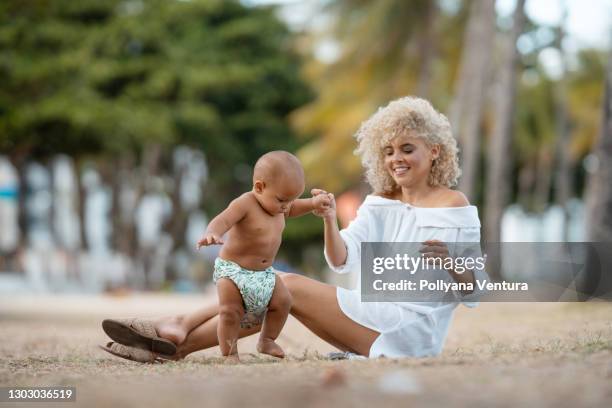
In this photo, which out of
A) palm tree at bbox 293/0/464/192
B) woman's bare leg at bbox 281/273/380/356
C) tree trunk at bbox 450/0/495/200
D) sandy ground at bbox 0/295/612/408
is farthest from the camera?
palm tree at bbox 293/0/464/192

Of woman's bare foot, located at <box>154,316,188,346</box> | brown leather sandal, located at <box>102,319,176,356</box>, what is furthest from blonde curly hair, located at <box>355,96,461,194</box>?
brown leather sandal, located at <box>102,319,176,356</box>

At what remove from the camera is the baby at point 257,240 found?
16.1 ft

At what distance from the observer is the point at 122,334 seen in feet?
17.6

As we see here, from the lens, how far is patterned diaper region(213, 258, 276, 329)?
16.2 feet

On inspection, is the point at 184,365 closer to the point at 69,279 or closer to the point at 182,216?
the point at 69,279

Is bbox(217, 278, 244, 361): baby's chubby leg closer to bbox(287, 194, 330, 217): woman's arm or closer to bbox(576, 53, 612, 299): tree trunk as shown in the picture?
bbox(287, 194, 330, 217): woman's arm

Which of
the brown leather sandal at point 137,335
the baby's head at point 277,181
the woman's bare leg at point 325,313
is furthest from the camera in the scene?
the brown leather sandal at point 137,335

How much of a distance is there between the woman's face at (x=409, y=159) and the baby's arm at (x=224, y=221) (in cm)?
90

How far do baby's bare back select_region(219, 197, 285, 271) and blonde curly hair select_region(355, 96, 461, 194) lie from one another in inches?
32.1

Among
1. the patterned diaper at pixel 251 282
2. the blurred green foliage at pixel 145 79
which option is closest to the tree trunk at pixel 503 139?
the blurred green foliage at pixel 145 79

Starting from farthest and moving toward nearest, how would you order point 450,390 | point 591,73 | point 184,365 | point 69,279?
1. point 591,73
2. point 69,279
3. point 184,365
4. point 450,390

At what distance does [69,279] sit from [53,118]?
11799 mm

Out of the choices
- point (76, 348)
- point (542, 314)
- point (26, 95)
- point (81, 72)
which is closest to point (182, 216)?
point (81, 72)

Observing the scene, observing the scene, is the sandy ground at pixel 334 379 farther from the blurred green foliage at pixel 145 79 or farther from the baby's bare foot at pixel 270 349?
the blurred green foliage at pixel 145 79
